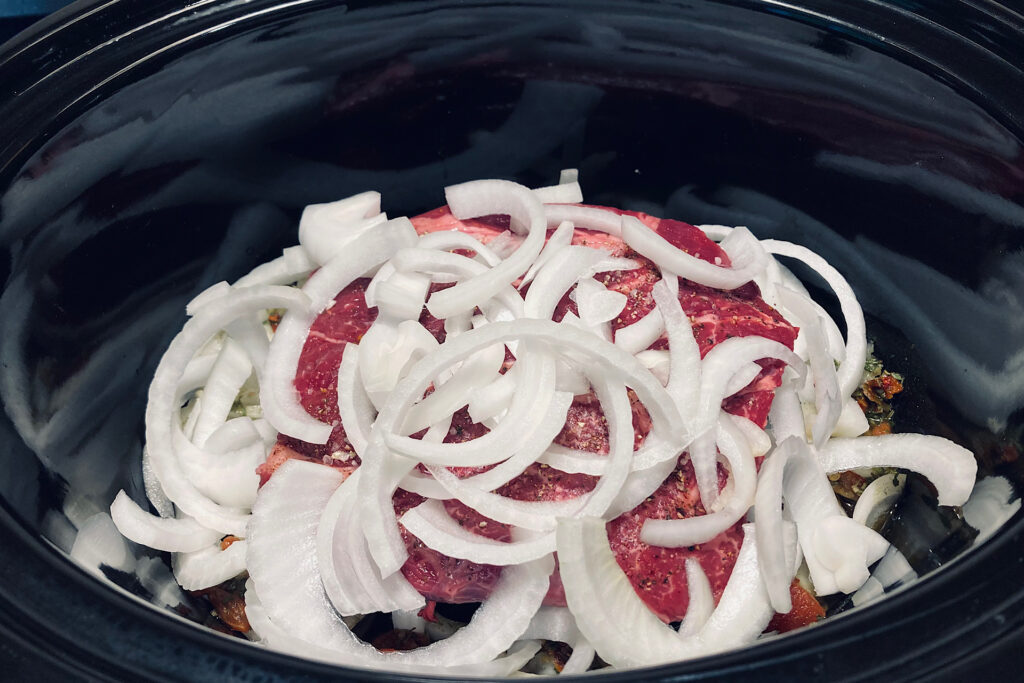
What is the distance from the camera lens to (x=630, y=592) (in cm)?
164

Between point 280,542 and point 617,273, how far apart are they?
41.8 inches

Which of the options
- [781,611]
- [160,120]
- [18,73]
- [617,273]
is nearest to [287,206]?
[160,120]

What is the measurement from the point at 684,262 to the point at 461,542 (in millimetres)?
896

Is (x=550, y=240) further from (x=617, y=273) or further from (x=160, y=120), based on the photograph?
(x=160, y=120)

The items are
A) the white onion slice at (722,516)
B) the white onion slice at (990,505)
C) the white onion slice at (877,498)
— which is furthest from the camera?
the white onion slice at (877,498)

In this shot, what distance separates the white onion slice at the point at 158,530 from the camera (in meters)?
1.86

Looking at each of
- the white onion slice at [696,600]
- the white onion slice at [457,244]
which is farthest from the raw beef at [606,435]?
the white onion slice at [457,244]

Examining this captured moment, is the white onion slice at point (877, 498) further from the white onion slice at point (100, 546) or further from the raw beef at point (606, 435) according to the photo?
the white onion slice at point (100, 546)

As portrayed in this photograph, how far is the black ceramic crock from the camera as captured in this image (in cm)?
188

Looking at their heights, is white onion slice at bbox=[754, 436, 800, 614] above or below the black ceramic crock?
below

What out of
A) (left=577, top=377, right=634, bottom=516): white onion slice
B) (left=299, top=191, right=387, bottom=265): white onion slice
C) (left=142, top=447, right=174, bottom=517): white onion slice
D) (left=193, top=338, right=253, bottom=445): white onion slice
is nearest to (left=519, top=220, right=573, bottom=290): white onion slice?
(left=577, top=377, right=634, bottom=516): white onion slice

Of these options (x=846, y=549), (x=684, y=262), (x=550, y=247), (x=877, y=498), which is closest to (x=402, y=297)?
(x=550, y=247)

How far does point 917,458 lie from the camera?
6.13 ft

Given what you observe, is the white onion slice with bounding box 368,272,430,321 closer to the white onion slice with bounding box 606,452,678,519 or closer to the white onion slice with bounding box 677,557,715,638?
the white onion slice with bounding box 606,452,678,519
